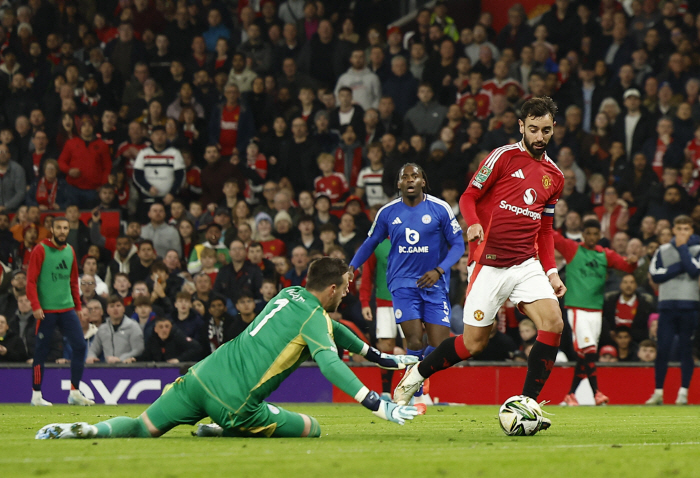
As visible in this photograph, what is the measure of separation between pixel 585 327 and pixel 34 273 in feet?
22.7

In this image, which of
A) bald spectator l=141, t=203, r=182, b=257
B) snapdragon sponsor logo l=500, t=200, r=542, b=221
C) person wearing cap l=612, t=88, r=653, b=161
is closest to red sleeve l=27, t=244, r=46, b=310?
bald spectator l=141, t=203, r=182, b=257

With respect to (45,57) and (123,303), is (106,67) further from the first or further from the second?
(123,303)

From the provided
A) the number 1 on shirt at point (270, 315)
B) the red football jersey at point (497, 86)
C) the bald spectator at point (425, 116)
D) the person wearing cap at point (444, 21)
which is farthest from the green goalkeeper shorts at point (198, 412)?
the person wearing cap at point (444, 21)

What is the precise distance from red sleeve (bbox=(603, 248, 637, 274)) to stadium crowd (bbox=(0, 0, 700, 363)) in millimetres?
985

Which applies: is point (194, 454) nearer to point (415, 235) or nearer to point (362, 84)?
point (415, 235)

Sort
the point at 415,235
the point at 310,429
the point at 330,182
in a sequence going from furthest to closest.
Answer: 1. the point at 330,182
2. the point at 415,235
3. the point at 310,429

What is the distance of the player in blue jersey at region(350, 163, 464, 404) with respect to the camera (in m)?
10.3

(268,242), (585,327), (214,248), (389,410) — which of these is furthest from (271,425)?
(268,242)

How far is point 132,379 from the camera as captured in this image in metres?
13.6

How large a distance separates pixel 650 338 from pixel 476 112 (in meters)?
5.04

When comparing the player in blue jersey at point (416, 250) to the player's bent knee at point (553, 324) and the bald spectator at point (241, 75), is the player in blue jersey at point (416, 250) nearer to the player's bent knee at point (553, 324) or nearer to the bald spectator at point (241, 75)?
the player's bent knee at point (553, 324)

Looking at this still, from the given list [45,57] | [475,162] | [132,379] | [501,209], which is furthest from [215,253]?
[501,209]

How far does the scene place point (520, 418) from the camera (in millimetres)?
6711

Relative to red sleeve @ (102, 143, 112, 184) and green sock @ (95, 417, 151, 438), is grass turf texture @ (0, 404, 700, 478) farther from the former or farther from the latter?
red sleeve @ (102, 143, 112, 184)
